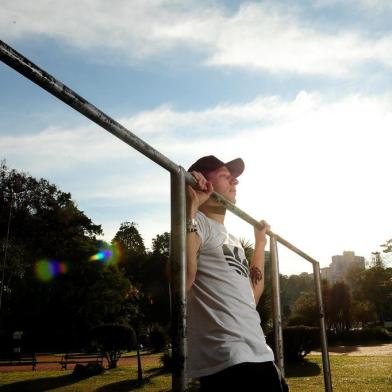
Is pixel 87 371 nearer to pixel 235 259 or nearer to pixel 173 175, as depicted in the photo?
pixel 235 259

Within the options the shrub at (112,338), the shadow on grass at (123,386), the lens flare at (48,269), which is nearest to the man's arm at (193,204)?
the shadow on grass at (123,386)

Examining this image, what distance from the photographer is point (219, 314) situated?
1.87 m

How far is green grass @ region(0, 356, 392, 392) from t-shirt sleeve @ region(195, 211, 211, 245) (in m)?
8.82

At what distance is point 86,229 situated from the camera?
151 feet

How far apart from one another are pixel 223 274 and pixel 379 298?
56.8 metres

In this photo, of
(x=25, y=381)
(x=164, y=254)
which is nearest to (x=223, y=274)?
(x=25, y=381)

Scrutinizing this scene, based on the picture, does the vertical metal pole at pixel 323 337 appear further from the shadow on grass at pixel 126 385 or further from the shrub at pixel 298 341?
Answer: the shrub at pixel 298 341

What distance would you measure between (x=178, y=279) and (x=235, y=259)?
898 millimetres

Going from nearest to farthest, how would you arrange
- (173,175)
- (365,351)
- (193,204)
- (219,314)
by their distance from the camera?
1. (173,175)
2. (193,204)
3. (219,314)
4. (365,351)

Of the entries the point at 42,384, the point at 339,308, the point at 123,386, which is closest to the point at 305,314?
the point at 339,308

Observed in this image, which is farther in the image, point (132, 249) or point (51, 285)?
point (132, 249)

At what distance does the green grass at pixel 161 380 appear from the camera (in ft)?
33.1

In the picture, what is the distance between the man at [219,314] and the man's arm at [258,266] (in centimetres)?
18

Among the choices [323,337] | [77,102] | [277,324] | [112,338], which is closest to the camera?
[77,102]
